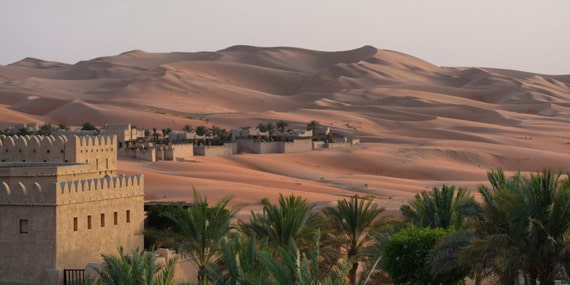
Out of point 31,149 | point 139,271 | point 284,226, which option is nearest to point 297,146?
point 31,149

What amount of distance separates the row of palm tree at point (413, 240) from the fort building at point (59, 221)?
913mm

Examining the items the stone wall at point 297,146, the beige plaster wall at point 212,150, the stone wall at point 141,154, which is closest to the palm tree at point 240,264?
the stone wall at point 141,154

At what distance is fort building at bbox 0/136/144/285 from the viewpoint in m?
20.4

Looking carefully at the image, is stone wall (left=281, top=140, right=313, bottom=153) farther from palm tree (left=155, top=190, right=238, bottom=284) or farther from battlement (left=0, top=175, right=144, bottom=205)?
palm tree (left=155, top=190, right=238, bottom=284)

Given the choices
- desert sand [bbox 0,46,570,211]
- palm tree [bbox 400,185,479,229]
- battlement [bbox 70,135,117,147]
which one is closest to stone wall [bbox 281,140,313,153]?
desert sand [bbox 0,46,570,211]

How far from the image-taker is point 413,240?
20.0 metres

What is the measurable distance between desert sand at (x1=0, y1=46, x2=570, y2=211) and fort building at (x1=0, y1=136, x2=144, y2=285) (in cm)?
1880

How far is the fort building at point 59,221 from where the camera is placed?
2042 cm

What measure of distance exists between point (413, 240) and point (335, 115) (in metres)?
92.4

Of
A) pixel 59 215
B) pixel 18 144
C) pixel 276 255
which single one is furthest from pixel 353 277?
pixel 18 144

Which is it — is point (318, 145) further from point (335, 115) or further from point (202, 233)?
point (202, 233)

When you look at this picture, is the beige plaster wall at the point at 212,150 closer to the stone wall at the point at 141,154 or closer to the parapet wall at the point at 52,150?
the stone wall at the point at 141,154

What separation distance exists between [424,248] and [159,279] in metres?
6.89

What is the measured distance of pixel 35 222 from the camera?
2050 cm
